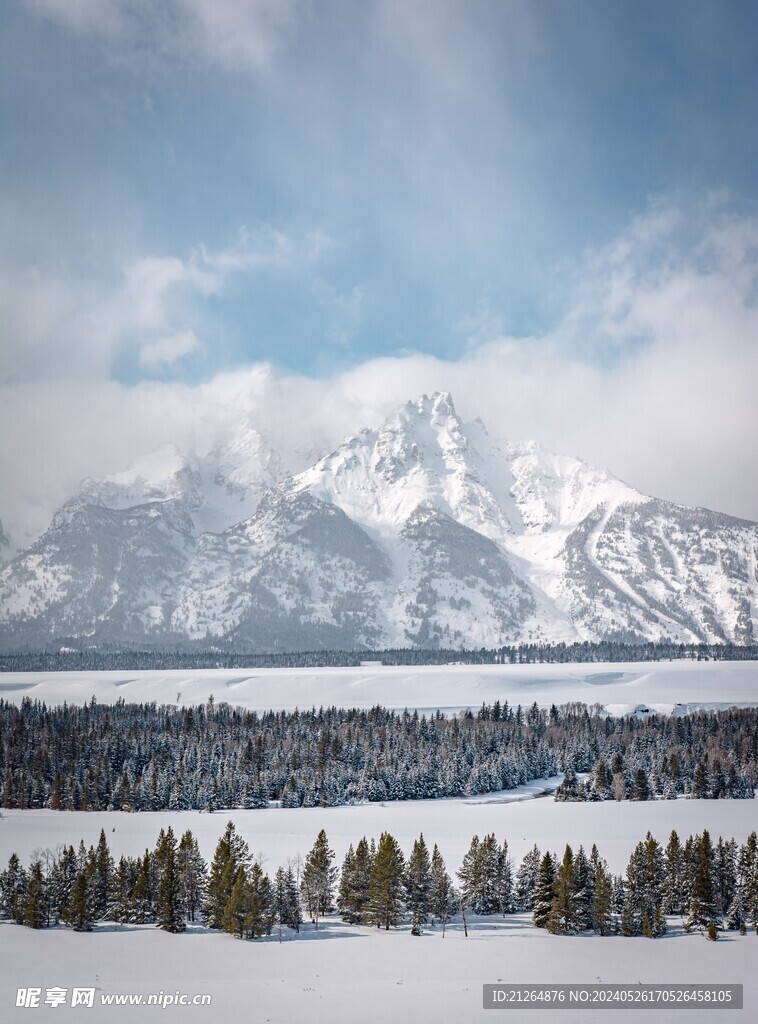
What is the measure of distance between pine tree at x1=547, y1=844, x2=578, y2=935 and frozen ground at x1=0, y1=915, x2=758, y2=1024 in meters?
1.87

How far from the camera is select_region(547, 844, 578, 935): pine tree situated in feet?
240

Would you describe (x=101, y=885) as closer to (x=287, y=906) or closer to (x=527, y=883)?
(x=287, y=906)

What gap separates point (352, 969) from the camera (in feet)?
193

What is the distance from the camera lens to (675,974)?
191 feet

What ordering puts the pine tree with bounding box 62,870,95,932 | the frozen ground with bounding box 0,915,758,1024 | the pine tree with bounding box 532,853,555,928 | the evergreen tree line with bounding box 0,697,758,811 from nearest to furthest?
the frozen ground with bounding box 0,915,758,1024, the pine tree with bounding box 62,870,95,932, the pine tree with bounding box 532,853,555,928, the evergreen tree line with bounding box 0,697,758,811

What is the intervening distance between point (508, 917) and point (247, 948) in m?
28.3

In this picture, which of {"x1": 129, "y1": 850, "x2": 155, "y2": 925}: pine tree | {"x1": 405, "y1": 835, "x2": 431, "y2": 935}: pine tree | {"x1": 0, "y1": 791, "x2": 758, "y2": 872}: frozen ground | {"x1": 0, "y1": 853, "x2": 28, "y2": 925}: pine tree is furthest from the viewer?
{"x1": 0, "y1": 791, "x2": 758, "y2": 872}: frozen ground

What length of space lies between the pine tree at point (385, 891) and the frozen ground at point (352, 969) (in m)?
1.57

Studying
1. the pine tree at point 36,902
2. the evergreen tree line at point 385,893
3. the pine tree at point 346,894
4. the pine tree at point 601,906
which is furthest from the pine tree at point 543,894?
the pine tree at point 36,902

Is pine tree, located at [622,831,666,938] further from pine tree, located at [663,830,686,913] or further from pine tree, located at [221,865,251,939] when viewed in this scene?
pine tree, located at [221,865,251,939]

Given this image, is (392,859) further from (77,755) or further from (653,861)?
(77,755)

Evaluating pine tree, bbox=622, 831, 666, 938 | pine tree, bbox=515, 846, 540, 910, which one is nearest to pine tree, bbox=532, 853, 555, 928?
pine tree, bbox=515, 846, 540, 910

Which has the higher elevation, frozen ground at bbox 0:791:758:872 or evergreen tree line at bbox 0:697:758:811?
evergreen tree line at bbox 0:697:758:811

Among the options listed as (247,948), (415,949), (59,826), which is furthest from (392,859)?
(59,826)
